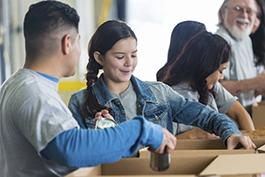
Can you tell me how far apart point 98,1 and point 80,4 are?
0.51ft

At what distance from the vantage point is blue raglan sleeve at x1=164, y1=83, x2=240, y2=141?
1.98 m

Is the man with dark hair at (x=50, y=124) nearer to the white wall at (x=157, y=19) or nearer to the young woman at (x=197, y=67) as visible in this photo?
the young woman at (x=197, y=67)

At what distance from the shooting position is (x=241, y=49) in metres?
Result: 3.28

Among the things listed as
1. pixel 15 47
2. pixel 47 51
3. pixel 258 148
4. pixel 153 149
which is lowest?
pixel 15 47

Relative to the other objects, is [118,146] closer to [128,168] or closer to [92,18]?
[128,168]

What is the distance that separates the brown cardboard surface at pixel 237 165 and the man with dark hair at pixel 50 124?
0.12 metres

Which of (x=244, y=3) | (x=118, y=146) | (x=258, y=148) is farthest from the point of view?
(x=244, y=3)

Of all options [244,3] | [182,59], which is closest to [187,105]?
[182,59]

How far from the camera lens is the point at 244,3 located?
3309 millimetres

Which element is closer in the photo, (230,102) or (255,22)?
(230,102)

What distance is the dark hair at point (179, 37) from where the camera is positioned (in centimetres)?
254

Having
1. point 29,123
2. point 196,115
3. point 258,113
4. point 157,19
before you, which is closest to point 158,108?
point 196,115

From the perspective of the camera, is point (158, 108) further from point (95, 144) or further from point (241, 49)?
point (241, 49)

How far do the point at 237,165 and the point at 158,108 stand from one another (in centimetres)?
78
